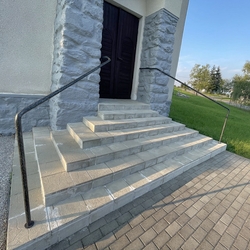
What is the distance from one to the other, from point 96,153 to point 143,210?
2.64 ft

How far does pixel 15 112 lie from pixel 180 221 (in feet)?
9.60

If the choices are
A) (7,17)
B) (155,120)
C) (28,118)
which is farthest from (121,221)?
(7,17)

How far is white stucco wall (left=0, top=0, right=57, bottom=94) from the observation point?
220cm

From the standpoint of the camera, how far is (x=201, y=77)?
2977cm

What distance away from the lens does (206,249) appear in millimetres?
1204

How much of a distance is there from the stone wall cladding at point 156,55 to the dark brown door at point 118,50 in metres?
0.31

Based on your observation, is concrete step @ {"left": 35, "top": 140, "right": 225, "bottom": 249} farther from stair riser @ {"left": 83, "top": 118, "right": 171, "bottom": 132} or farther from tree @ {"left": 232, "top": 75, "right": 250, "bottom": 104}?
tree @ {"left": 232, "top": 75, "right": 250, "bottom": 104}

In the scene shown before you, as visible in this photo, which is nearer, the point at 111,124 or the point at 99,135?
the point at 99,135

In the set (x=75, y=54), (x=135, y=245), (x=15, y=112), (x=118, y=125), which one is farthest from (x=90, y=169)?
(x=15, y=112)

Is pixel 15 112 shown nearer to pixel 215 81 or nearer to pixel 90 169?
pixel 90 169

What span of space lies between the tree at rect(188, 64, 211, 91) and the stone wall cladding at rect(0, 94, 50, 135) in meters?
32.8

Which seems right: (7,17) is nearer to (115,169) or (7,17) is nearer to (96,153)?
(96,153)

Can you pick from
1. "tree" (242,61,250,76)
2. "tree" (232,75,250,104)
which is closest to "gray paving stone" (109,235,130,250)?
"tree" (232,75,250,104)

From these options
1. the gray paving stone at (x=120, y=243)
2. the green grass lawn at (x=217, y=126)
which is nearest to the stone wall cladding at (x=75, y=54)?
the gray paving stone at (x=120, y=243)
